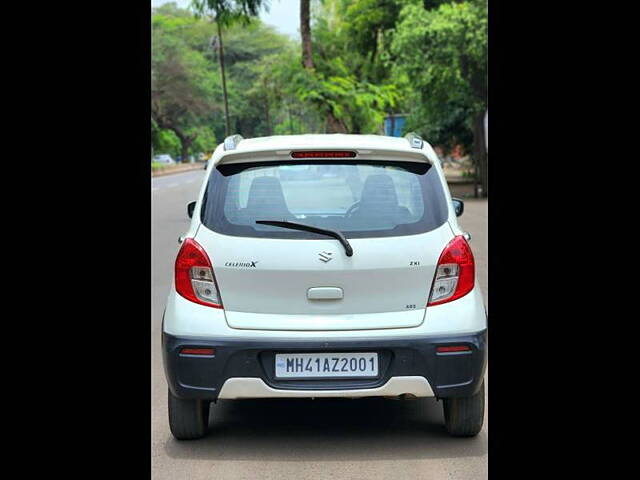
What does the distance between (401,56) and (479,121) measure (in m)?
5.02

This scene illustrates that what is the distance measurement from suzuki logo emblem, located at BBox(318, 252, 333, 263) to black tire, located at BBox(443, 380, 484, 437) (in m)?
1.01

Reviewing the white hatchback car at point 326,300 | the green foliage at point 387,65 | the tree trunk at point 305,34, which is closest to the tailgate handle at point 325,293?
the white hatchback car at point 326,300

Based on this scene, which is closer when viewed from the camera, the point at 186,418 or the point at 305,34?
the point at 186,418

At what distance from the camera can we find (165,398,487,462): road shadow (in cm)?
519

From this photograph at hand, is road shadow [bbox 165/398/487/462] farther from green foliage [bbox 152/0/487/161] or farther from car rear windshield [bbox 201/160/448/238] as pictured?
green foliage [bbox 152/0/487/161]

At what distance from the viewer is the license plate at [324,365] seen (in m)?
5.00

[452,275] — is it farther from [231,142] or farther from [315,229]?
[231,142]

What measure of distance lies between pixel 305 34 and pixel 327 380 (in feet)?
85.1

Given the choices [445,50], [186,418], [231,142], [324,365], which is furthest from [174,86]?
[324,365]

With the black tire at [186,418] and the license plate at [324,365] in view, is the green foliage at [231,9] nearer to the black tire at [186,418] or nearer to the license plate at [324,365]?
the black tire at [186,418]

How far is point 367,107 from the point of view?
30.3 metres

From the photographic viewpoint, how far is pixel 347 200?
5.50m

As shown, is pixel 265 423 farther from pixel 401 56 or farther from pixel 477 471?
pixel 401 56
